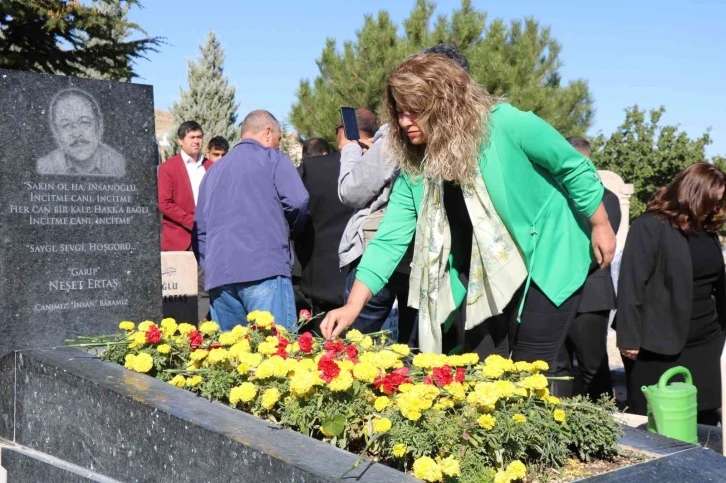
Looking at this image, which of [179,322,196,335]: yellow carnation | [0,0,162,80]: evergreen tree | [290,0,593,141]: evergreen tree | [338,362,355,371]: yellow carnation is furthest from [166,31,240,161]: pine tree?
[338,362,355,371]: yellow carnation

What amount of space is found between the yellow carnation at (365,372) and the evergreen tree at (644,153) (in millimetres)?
20300

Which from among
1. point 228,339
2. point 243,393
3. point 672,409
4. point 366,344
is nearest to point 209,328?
point 228,339

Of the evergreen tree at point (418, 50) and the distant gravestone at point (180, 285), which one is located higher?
the evergreen tree at point (418, 50)

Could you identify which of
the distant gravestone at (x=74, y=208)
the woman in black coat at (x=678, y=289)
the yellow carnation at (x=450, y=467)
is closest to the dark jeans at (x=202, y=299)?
the distant gravestone at (x=74, y=208)

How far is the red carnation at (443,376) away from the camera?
266 centimetres

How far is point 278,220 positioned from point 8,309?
60.9 inches

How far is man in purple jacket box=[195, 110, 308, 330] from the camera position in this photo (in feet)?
16.9

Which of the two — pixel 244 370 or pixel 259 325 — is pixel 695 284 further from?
pixel 244 370

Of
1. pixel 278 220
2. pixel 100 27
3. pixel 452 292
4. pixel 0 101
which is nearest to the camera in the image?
pixel 452 292

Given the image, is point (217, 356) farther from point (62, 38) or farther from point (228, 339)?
point (62, 38)

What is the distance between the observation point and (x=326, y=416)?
2.61m

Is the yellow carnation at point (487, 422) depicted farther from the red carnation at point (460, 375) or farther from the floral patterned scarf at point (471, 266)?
the floral patterned scarf at point (471, 266)

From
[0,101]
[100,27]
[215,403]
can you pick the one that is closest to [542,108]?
[100,27]

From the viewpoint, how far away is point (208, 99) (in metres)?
32.2
